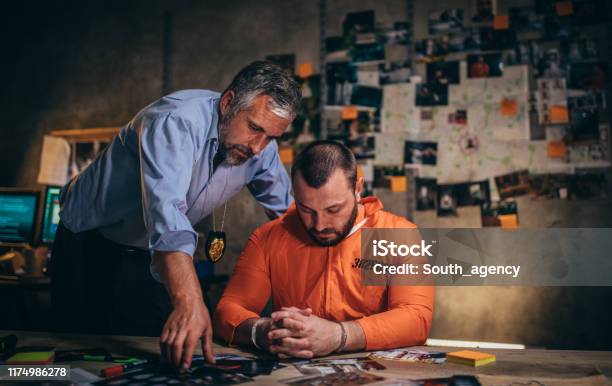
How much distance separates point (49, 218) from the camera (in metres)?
3.51

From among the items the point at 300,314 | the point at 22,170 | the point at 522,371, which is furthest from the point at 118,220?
the point at 22,170

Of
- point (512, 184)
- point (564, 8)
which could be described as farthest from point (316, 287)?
point (564, 8)

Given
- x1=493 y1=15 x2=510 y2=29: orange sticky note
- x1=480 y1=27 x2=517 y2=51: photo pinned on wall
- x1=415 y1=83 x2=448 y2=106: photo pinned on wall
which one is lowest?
x1=415 y1=83 x2=448 y2=106: photo pinned on wall

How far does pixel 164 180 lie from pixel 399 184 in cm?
205

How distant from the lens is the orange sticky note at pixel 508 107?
311 centimetres

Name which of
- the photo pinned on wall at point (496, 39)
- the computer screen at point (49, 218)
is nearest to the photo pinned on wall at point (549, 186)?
the photo pinned on wall at point (496, 39)

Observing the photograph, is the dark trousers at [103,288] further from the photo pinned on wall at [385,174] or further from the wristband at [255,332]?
the photo pinned on wall at [385,174]

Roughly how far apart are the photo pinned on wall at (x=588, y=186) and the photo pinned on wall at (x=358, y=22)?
1.47 metres

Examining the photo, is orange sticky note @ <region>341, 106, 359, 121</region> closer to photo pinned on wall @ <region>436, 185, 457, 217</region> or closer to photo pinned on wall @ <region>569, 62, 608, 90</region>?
Answer: photo pinned on wall @ <region>436, 185, 457, 217</region>

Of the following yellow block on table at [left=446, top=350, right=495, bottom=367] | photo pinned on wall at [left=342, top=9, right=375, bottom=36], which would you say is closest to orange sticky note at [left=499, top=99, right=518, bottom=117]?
photo pinned on wall at [left=342, top=9, right=375, bottom=36]

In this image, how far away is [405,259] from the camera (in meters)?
1.90

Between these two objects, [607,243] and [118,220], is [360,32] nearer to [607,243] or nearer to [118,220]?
[607,243]

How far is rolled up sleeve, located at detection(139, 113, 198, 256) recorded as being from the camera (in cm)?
137

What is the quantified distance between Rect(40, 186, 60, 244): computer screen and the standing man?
161 cm
